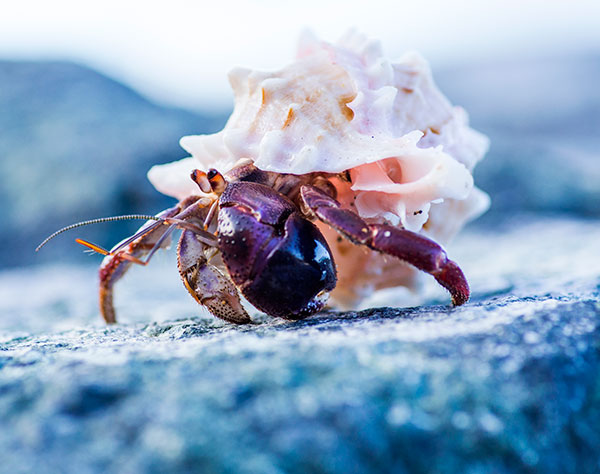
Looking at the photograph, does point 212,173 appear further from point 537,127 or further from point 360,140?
point 537,127

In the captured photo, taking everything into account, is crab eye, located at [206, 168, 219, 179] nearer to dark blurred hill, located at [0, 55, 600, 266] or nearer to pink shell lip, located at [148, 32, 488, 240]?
pink shell lip, located at [148, 32, 488, 240]

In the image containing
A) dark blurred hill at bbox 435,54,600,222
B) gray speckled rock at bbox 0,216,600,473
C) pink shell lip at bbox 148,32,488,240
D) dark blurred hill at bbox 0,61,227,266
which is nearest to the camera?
gray speckled rock at bbox 0,216,600,473

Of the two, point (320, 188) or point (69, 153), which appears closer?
point (320, 188)

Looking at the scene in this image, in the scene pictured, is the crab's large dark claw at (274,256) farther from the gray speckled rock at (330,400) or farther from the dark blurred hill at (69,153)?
the dark blurred hill at (69,153)

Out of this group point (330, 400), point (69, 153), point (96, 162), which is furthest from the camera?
point (69, 153)

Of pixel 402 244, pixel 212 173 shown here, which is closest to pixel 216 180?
pixel 212 173

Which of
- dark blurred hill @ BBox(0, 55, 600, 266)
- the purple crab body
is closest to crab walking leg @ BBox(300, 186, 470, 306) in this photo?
the purple crab body
